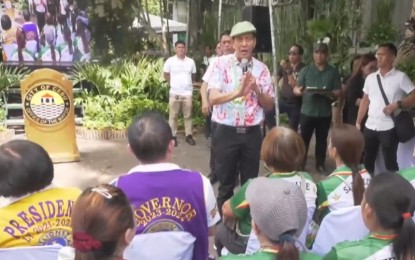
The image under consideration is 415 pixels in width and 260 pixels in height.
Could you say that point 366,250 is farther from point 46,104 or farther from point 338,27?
point 338,27

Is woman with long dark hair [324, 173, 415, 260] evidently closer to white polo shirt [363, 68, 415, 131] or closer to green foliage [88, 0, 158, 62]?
white polo shirt [363, 68, 415, 131]

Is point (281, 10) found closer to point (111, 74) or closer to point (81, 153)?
point (111, 74)

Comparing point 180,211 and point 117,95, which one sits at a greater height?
point 180,211

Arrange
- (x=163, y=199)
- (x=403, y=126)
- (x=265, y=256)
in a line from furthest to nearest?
(x=403, y=126) < (x=163, y=199) < (x=265, y=256)

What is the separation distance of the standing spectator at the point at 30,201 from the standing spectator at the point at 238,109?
2.17 meters

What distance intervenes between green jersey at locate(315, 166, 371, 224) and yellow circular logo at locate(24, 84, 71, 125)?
562 centimetres

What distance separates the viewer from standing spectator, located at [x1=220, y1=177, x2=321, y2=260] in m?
1.98

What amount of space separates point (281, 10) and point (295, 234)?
13071 millimetres

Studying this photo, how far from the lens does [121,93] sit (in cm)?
1067

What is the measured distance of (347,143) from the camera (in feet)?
9.82

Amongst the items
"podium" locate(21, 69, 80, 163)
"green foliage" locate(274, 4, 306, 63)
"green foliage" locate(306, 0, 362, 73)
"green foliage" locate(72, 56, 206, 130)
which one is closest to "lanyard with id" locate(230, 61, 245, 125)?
"podium" locate(21, 69, 80, 163)

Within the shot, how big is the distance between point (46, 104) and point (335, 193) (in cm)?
575

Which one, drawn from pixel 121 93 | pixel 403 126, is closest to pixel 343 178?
pixel 403 126

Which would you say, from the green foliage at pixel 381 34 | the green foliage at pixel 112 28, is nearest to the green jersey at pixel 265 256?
the green foliage at pixel 112 28
